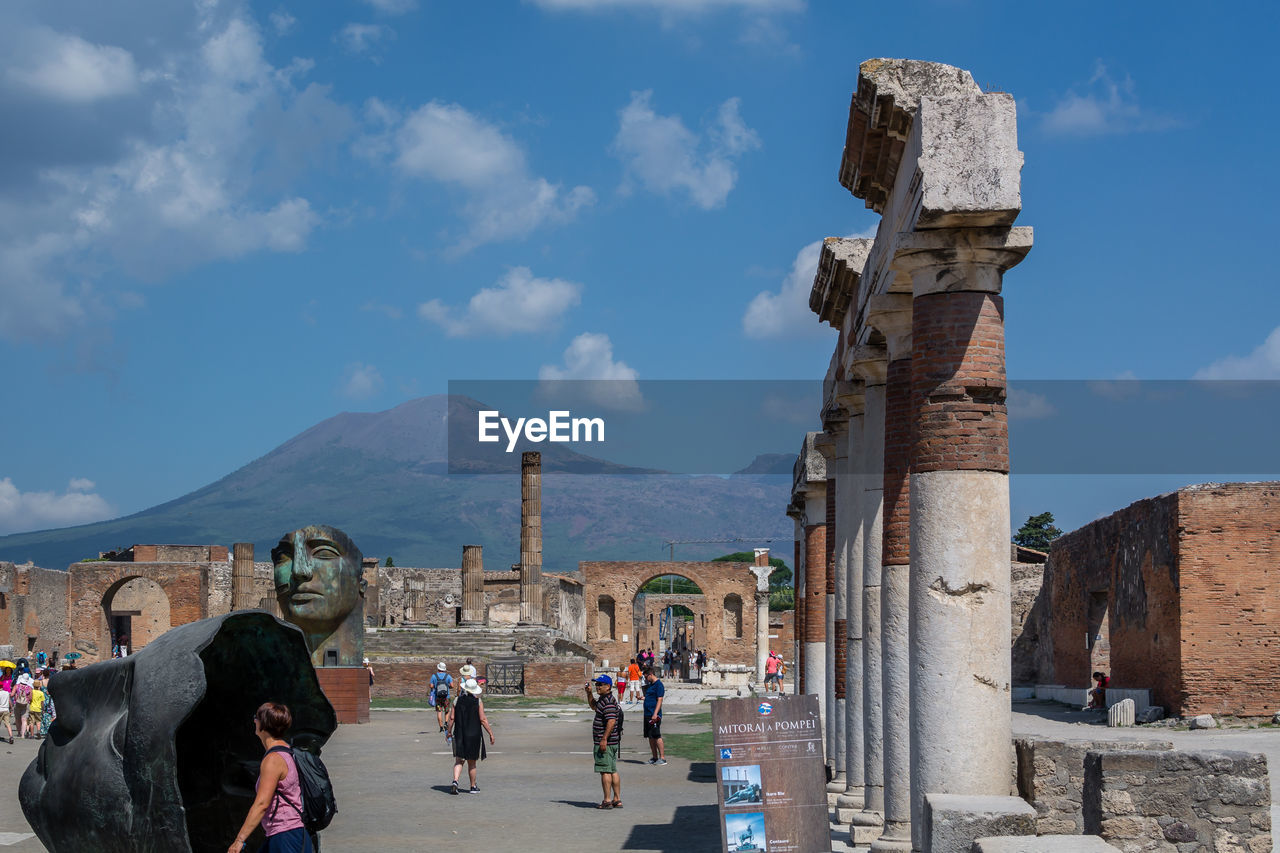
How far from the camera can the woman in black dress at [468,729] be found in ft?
46.6

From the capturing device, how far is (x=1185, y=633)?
20078 millimetres

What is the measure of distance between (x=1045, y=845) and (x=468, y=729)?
930 cm

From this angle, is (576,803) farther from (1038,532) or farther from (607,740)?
(1038,532)

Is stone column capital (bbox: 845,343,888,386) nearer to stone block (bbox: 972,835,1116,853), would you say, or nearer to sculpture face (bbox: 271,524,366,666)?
stone block (bbox: 972,835,1116,853)

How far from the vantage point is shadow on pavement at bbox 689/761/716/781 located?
627 inches

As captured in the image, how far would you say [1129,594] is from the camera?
23109 millimetres

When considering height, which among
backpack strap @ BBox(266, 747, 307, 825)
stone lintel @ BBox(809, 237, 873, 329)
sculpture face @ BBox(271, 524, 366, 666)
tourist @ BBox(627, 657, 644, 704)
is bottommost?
tourist @ BBox(627, 657, 644, 704)

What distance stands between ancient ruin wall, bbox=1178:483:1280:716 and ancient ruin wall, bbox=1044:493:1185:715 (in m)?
0.21

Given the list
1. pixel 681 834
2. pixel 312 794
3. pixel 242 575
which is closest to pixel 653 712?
pixel 681 834

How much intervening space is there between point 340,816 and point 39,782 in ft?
18.8

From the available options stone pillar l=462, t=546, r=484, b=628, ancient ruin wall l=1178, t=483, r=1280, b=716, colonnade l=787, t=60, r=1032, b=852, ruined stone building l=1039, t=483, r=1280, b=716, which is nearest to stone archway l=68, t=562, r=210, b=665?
stone pillar l=462, t=546, r=484, b=628

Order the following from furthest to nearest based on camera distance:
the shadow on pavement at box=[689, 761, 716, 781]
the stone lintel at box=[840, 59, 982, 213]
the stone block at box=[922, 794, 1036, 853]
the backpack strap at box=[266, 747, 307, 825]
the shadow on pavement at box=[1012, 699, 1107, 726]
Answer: the shadow on pavement at box=[1012, 699, 1107, 726], the shadow on pavement at box=[689, 761, 716, 781], the stone lintel at box=[840, 59, 982, 213], the stone block at box=[922, 794, 1036, 853], the backpack strap at box=[266, 747, 307, 825]

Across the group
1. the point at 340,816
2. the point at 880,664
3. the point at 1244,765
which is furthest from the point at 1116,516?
the point at 1244,765

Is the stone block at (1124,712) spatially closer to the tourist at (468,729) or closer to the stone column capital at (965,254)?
the tourist at (468,729)
